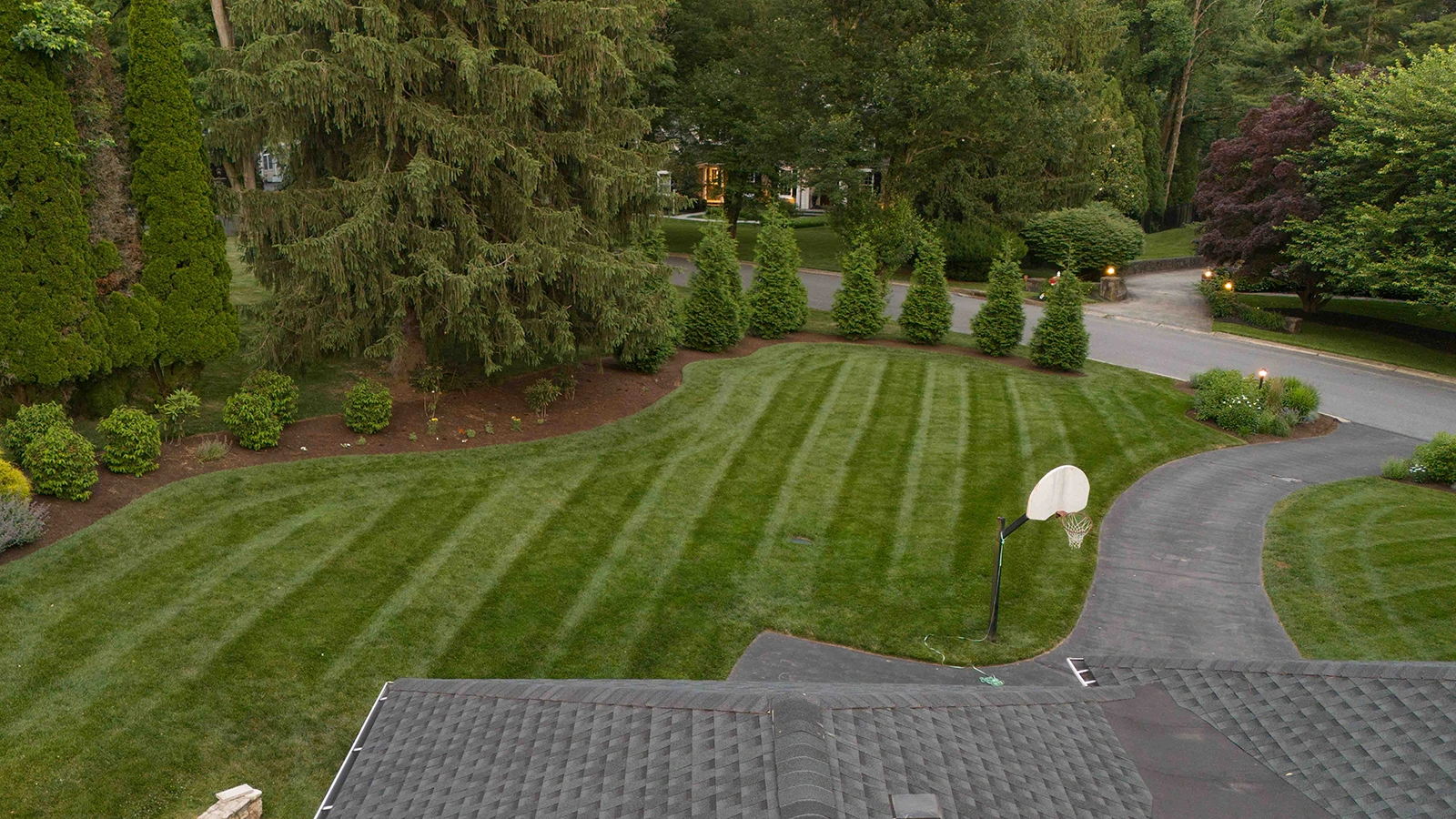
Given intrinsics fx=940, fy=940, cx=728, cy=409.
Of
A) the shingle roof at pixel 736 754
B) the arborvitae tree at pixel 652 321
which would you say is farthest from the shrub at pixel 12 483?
the arborvitae tree at pixel 652 321

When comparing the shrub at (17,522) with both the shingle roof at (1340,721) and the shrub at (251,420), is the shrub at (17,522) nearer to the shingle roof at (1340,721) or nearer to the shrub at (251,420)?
the shrub at (251,420)

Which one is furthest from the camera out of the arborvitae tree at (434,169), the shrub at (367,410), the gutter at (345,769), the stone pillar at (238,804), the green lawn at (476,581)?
the shrub at (367,410)

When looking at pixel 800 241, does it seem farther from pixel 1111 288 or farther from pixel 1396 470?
pixel 1396 470

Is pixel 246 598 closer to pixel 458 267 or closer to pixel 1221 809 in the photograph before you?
pixel 458 267

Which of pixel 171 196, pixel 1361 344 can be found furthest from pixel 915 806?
pixel 1361 344

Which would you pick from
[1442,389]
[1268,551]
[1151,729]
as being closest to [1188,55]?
[1442,389]

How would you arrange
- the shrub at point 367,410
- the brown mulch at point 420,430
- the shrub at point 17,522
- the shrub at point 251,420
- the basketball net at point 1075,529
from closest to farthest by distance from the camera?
1. the shrub at point 17,522
2. the brown mulch at point 420,430
3. the basketball net at point 1075,529
4. the shrub at point 251,420
5. the shrub at point 367,410

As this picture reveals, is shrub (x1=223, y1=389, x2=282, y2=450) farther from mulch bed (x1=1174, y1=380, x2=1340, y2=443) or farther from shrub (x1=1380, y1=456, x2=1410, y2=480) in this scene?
shrub (x1=1380, y1=456, x2=1410, y2=480)
